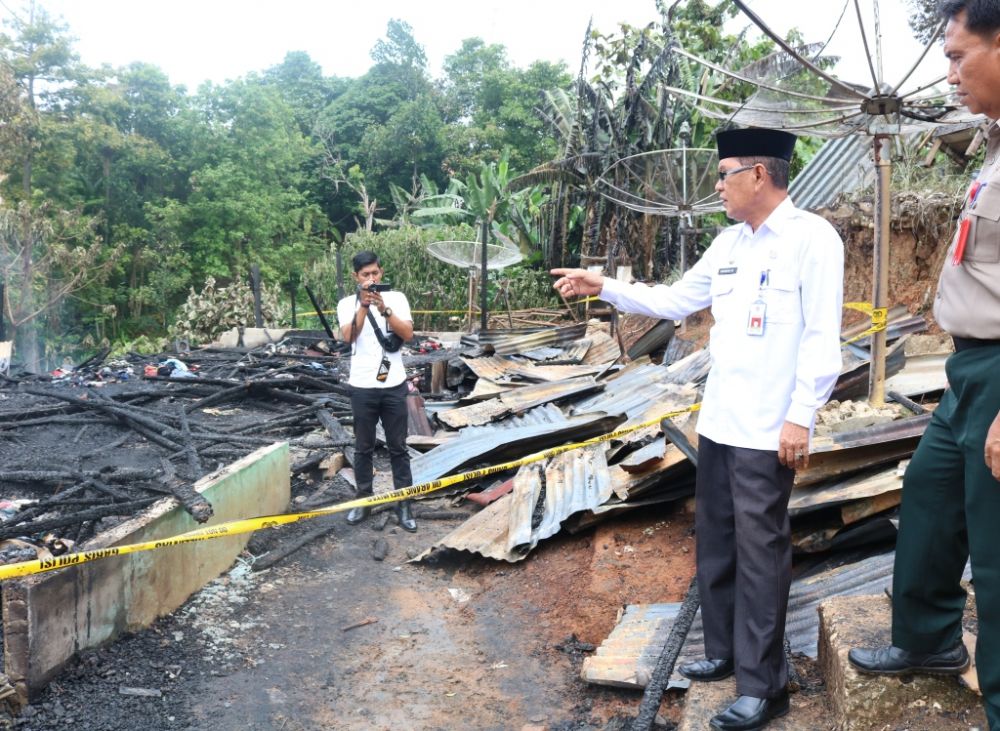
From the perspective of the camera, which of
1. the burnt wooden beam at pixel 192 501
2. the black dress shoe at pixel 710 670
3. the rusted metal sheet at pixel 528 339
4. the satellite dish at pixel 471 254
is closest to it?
the black dress shoe at pixel 710 670

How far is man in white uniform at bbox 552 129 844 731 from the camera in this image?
8.68 ft

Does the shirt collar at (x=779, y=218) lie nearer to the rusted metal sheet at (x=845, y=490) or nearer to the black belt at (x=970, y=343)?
the black belt at (x=970, y=343)

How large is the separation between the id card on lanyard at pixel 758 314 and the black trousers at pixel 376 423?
3.98 m

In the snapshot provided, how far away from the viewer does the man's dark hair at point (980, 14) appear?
194 cm

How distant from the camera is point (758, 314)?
2748 mm

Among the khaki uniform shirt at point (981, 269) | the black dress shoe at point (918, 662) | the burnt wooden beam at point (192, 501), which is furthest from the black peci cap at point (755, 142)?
the burnt wooden beam at point (192, 501)

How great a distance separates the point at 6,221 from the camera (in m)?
23.9

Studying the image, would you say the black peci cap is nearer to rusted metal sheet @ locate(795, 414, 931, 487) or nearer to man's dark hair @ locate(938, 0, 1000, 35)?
man's dark hair @ locate(938, 0, 1000, 35)

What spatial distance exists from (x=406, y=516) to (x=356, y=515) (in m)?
0.41

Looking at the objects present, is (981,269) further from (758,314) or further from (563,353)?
(563,353)

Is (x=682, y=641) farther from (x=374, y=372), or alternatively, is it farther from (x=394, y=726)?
(x=374, y=372)

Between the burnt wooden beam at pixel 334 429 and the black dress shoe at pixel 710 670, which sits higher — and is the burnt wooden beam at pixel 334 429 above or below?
below

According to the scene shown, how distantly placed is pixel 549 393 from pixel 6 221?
71.7ft

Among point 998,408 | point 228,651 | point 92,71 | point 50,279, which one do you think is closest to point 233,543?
point 228,651
